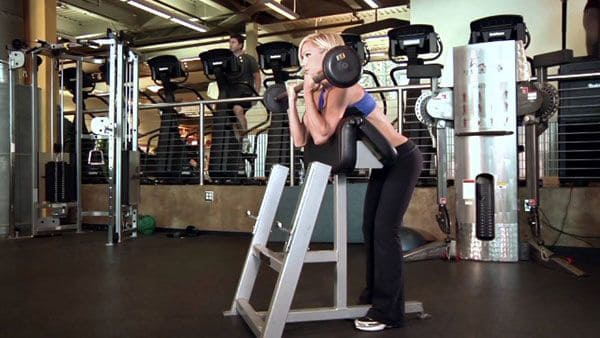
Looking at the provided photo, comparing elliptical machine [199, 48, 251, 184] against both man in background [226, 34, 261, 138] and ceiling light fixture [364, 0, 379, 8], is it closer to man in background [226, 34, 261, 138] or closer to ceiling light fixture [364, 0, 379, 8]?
man in background [226, 34, 261, 138]

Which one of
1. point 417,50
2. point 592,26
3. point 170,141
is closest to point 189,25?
point 170,141

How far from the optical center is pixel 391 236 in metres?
2.27

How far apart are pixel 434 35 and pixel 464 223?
5.77 feet

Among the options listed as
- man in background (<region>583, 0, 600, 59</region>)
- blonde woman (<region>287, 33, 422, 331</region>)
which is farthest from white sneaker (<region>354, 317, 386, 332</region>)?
man in background (<region>583, 0, 600, 59</region>)

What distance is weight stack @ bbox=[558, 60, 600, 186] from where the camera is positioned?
14.8 feet

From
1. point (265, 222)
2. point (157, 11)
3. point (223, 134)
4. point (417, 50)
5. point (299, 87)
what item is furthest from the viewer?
point (157, 11)

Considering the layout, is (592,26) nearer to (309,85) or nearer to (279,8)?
(309,85)

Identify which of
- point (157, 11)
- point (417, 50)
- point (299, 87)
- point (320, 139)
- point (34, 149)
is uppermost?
point (157, 11)

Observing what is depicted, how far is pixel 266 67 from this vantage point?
5.70 m

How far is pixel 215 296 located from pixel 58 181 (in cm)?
367

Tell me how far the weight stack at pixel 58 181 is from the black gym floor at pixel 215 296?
1.31 metres

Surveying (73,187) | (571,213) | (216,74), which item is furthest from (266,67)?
(571,213)

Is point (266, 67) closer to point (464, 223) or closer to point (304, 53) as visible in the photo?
point (464, 223)

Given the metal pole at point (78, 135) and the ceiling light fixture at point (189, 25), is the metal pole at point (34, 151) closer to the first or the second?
the metal pole at point (78, 135)
